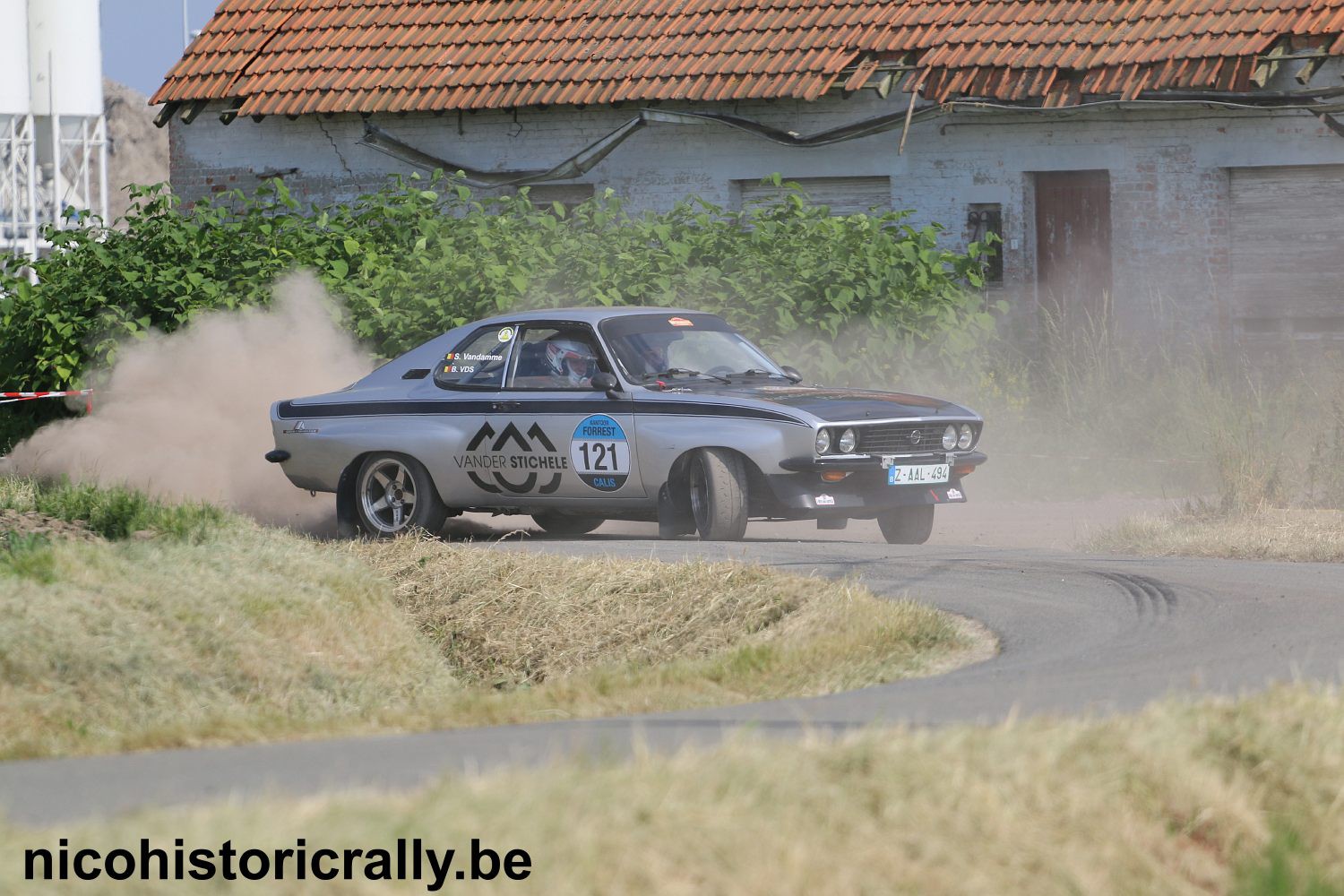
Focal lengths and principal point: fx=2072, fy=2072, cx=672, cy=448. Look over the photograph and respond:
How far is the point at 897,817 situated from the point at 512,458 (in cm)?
807

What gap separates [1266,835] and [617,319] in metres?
8.20

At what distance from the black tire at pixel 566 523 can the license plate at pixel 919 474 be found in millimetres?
2651

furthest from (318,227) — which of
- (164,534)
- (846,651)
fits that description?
(846,651)

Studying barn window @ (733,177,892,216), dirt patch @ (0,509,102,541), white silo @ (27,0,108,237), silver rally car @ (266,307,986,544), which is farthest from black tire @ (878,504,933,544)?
white silo @ (27,0,108,237)

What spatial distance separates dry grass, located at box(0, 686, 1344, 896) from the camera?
4.76 metres

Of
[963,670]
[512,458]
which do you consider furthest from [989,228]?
[963,670]

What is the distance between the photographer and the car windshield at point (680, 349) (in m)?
13.1

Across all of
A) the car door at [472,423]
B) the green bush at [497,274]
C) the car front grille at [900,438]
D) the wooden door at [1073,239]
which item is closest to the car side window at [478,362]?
the car door at [472,423]

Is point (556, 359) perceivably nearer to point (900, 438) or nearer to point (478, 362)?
point (478, 362)

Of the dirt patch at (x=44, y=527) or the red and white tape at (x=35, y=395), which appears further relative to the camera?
the red and white tape at (x=35, y=395)

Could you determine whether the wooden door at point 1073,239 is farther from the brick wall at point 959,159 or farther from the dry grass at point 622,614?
the dry grass at point 622,614

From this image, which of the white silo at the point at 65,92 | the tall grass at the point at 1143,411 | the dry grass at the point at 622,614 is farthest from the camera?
the white silo at the point at 65,92

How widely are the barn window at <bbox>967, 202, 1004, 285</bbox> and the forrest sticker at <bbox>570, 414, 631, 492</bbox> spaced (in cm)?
996

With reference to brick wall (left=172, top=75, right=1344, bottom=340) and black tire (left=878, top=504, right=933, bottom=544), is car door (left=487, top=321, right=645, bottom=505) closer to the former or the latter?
black tire (left=878, top=504, right=933, bottom=544)
